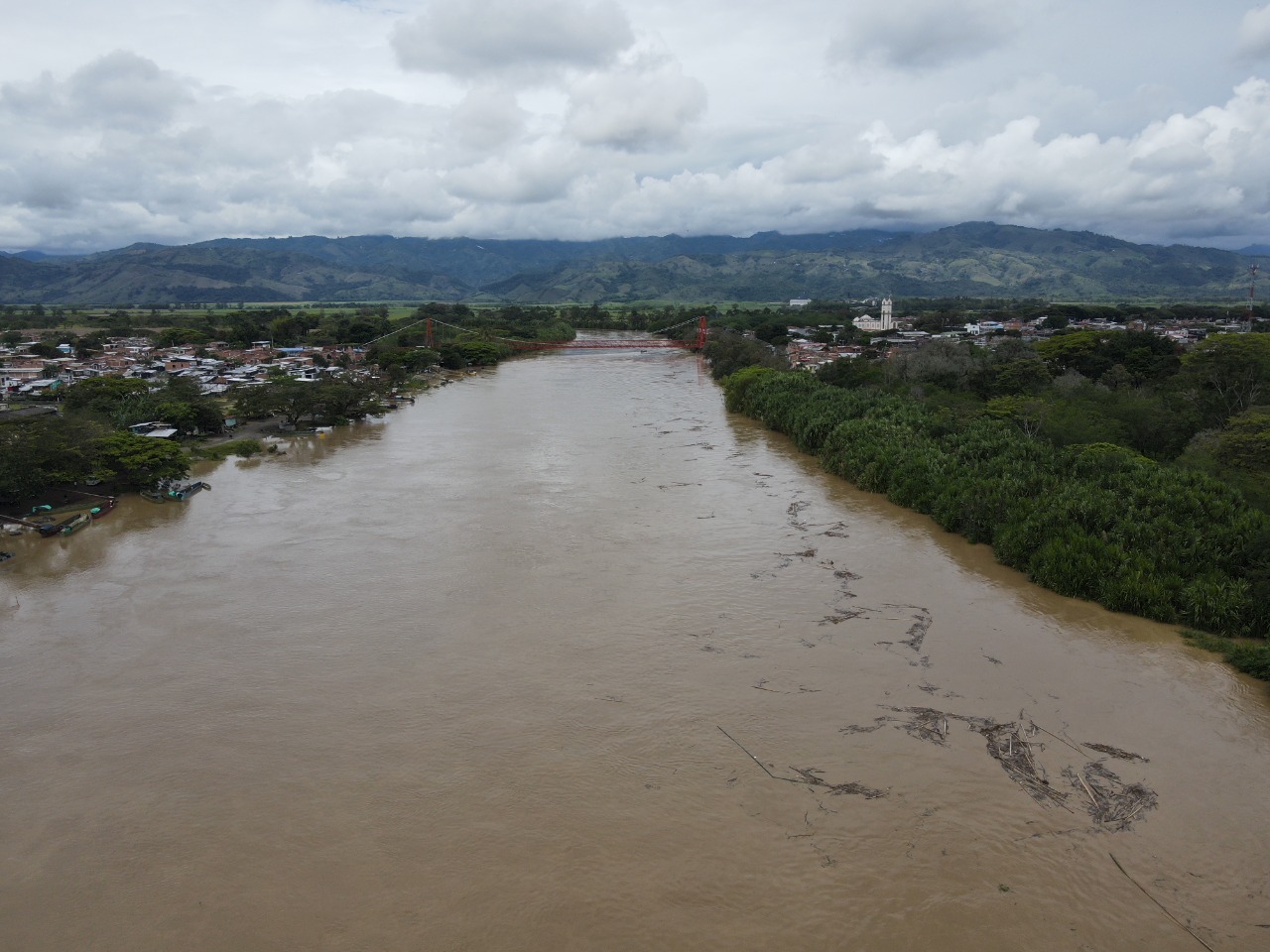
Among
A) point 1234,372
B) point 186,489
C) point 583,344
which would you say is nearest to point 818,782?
point 186,489

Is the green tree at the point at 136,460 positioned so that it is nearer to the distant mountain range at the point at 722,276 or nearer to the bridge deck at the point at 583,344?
the bridge deck at the point at 583,344

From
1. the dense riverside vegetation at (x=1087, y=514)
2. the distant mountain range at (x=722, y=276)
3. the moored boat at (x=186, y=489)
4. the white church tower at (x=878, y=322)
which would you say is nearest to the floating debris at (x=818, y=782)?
the dense riverside vegetation at (x=1087, y=514)

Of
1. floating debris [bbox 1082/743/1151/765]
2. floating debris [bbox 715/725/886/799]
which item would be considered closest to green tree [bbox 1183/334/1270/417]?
floating debris [bbox 1082/743/1151/765]

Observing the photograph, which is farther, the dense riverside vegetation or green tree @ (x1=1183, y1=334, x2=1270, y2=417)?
green tree @ (x1=1183, y1=334, x2=1270, y2=417)

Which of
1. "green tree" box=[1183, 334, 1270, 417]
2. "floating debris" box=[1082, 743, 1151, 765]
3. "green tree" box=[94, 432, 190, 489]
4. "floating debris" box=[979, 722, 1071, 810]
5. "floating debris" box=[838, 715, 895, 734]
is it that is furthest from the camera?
"green tree" box=[1183, 334, 1270, 417]

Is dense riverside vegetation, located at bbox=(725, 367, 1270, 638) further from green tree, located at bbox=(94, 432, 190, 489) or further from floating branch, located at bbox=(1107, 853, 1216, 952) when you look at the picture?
green tree, located at bbox=(94, 432, 190, 489)

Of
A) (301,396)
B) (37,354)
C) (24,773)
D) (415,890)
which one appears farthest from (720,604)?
(37,354)

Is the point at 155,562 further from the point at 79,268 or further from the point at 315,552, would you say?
the point at 79,268
